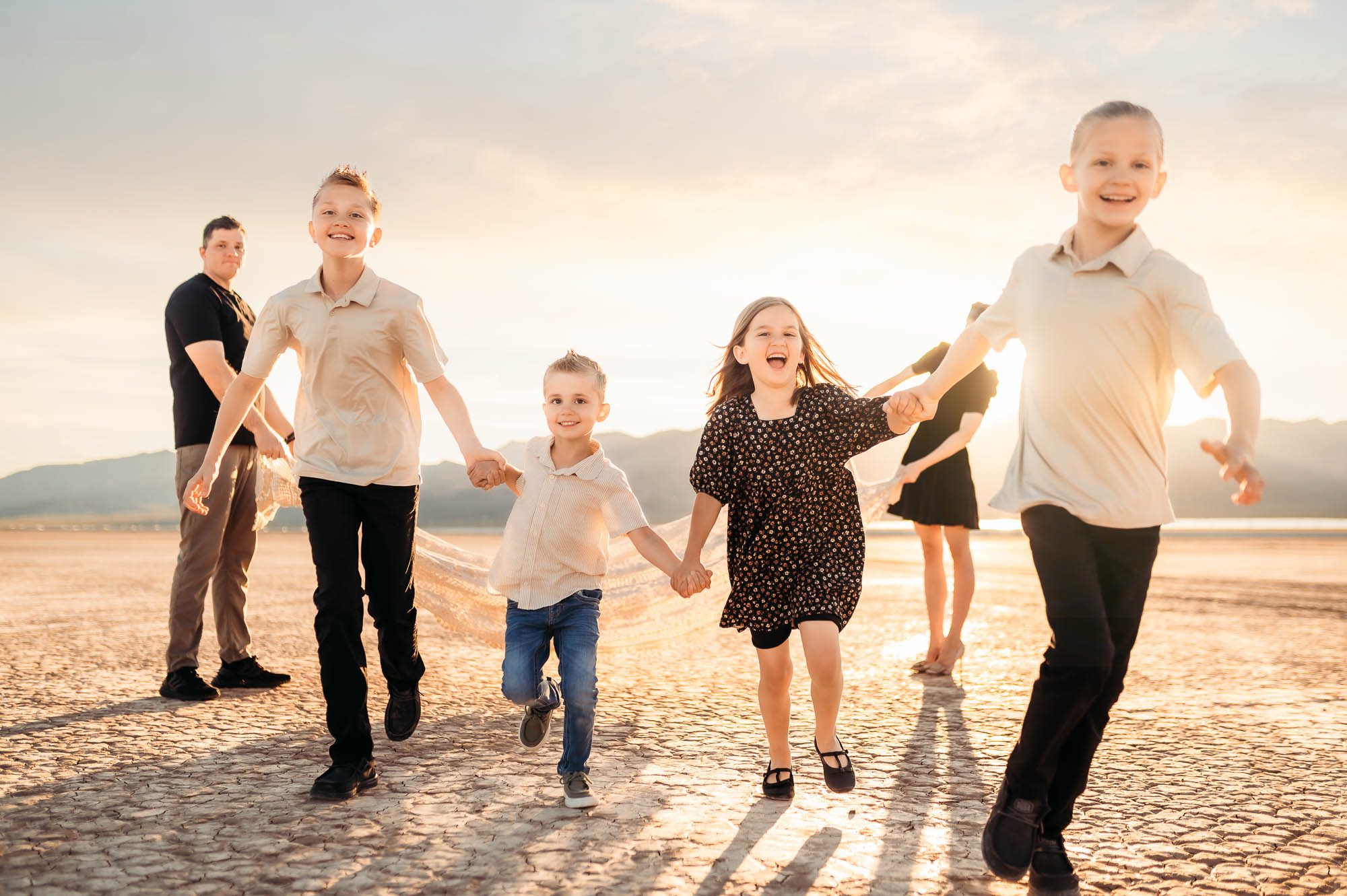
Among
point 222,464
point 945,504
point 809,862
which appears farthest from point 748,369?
point 222,464

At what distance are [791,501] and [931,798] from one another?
122 centimetres

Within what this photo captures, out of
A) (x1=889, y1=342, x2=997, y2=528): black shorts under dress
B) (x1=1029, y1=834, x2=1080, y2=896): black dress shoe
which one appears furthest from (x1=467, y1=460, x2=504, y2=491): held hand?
(x1=889, y1=342, x2=997, y2=528): black shorts under dress

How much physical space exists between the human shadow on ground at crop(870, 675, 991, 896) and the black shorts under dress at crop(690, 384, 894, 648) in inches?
27.9

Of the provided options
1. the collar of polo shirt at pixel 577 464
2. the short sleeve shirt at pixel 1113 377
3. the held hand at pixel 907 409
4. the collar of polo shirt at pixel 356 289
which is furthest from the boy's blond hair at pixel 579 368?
the short sleeve shirt at pixel 1113 377

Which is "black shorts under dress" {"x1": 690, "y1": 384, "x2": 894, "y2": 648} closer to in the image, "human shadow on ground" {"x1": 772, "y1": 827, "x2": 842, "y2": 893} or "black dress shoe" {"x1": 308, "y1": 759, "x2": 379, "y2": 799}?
"human shadow on ground" {"x1": 772, "y1": 827, "x2": 842, "y2": 893}

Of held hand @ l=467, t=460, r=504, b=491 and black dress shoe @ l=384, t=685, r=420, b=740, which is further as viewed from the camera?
black dress shoe @ l=384, t=685, r=420, b=740

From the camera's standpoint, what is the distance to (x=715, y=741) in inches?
177

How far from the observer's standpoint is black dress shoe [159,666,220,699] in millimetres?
5309

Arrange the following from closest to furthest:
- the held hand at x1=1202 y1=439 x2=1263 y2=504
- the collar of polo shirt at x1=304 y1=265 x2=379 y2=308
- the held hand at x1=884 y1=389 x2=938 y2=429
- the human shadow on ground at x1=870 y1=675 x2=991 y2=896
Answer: the held hand at x1=1202 y1=439 x2=1263 y2=504
the human shadow on ground at x1=870 y1=675 x2=991 y2=896
the held hand at x1=884 y1=389 x2=938 y2=429
the collar of polo shirt at x1=304 y1=265 x2=379 y2=308

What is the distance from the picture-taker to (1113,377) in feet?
9.52

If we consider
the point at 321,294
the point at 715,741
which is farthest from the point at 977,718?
the point at 321,294

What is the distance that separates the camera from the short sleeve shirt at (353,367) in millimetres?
4008

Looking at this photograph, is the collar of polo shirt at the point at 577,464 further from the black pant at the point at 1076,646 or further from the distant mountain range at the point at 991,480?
the distant mountain range at the point at 991,480

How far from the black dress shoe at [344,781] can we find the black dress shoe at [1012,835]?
2.20 metres
